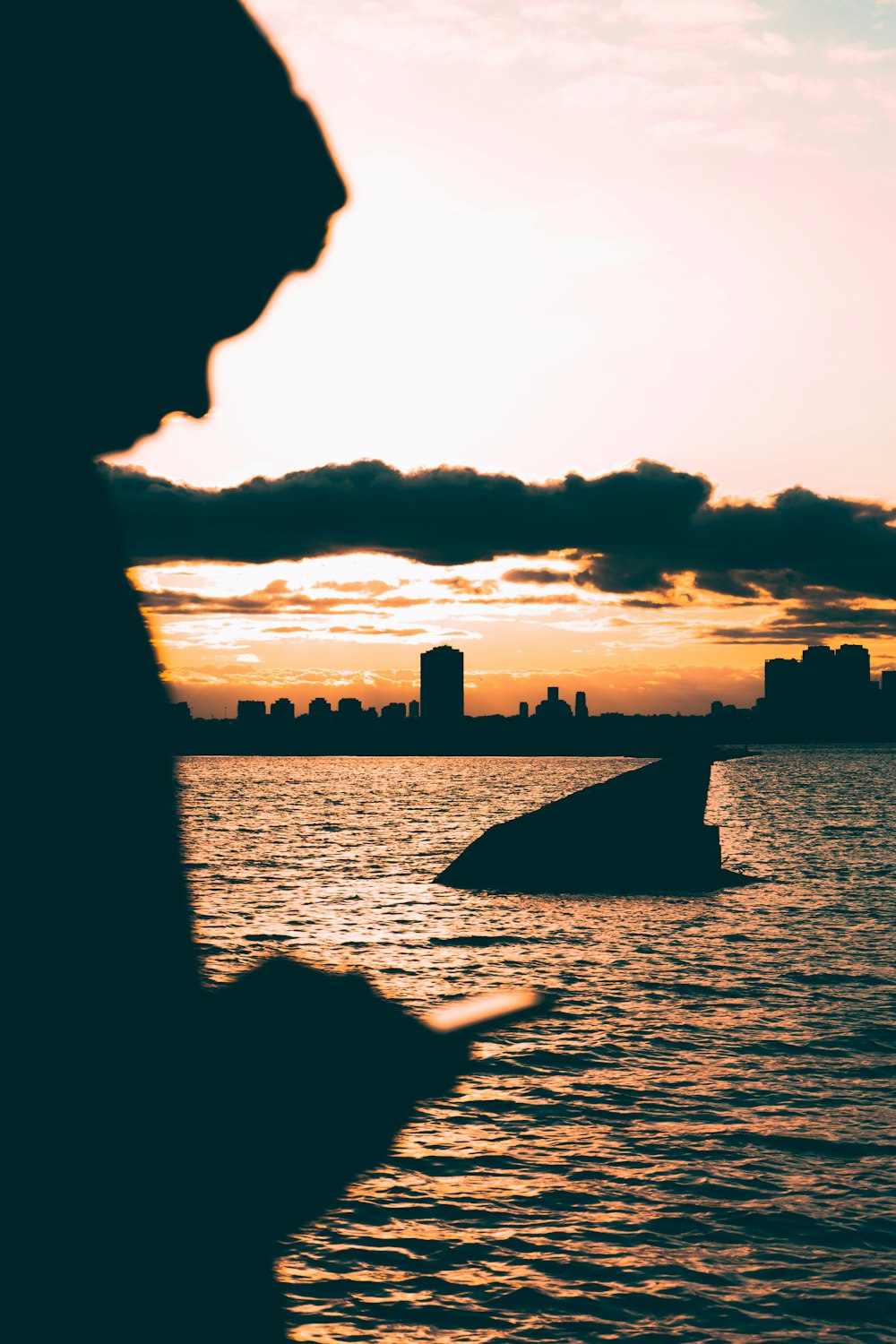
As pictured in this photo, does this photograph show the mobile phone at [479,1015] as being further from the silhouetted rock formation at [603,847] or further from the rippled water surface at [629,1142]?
the silhouetted rock formation at [603,847]

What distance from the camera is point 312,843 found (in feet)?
192

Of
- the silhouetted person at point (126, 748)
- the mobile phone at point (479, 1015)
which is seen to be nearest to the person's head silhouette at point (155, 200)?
the silhouetted person at point (126, 748)

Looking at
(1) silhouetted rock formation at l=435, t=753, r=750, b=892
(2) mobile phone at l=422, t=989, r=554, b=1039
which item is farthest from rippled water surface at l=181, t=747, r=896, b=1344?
(2) mobile phone at l=422, t=989, r=554, b=1039

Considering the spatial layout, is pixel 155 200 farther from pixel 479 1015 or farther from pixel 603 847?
pixel 603 847

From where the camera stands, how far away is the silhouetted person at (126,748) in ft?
5.13

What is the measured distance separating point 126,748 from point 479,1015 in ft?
3.87

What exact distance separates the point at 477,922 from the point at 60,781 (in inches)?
1003

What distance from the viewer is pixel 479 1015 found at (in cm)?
249

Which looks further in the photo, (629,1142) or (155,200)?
(629,1142)

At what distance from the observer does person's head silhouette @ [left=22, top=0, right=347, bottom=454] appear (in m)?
1.90

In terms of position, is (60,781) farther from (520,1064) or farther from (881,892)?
(881,892)

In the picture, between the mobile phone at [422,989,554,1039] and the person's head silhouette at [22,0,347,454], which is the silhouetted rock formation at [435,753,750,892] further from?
the person's head silhouette at [22,0,347,454]

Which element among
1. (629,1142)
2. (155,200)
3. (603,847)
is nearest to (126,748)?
(155,200)

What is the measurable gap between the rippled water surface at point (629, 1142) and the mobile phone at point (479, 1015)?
543 cm
